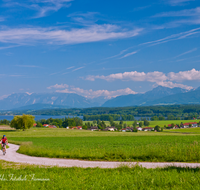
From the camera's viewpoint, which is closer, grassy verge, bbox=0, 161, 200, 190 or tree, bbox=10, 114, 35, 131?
grassy verge, bbox=0, 161, 200, 190

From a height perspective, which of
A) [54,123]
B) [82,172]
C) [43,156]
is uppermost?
[82,172]

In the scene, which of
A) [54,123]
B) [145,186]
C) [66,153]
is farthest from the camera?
[54,123]

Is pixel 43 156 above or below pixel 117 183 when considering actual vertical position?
below

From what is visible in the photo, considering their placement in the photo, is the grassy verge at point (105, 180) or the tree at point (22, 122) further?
the tree at point (22, 122)

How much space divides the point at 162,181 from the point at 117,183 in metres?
2.10

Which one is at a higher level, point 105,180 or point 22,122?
point 105,180

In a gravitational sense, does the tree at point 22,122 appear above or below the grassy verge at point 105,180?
below

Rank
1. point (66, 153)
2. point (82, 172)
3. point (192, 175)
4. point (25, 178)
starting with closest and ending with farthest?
point (192, 175), point (25, 178), point (82, 172), point (66, 153)

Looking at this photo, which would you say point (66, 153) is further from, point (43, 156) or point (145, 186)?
point (145, 186)

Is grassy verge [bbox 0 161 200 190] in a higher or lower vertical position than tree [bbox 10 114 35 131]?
higher

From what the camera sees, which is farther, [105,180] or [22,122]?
[22,122]

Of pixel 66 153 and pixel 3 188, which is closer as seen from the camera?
pixel 3 188

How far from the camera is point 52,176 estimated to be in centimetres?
1097

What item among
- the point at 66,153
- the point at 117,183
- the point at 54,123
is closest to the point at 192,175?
the point at 117,183
